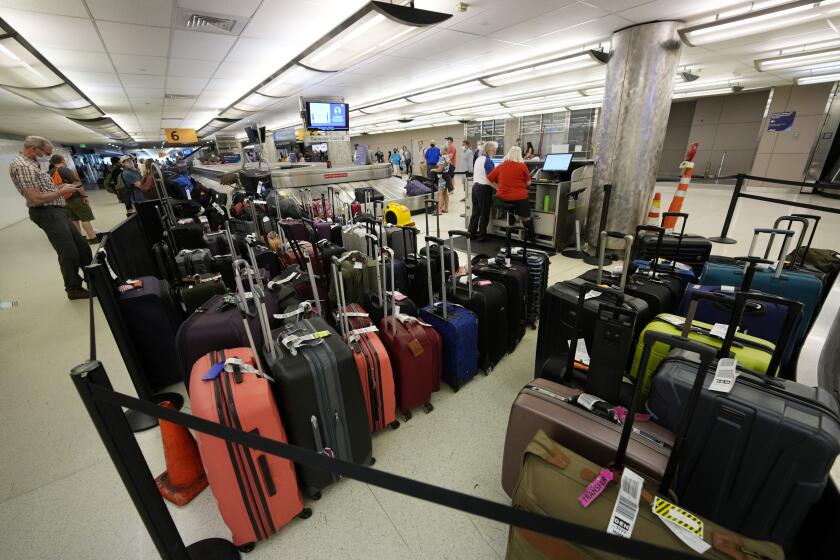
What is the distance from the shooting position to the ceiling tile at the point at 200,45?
14.9 feet

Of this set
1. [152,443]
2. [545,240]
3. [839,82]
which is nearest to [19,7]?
[152,443]

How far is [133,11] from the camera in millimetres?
3676

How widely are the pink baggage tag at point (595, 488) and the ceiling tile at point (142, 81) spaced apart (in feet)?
29.9

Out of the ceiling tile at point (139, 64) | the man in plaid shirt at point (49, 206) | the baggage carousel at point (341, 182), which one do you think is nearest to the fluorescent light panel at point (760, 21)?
the baggage carousel at point (341, 182)

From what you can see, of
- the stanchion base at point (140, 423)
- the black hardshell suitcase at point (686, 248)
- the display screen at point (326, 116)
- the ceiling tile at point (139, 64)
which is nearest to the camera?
the stanchion base at point (140, 423)

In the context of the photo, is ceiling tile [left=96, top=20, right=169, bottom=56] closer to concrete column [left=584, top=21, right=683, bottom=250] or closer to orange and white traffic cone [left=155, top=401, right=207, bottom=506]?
orange and white traffic cone [left=155, top=401, right=207, bottom=506]

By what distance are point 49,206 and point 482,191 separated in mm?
5489

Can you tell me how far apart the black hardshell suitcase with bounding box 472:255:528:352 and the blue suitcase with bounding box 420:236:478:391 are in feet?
1.48

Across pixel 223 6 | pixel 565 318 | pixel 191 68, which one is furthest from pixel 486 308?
pixel 191 68

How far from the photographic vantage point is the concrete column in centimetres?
434

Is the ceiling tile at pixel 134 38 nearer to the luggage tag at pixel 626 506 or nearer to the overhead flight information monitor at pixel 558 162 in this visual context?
the overhead flight information monitor at pixel 558 162

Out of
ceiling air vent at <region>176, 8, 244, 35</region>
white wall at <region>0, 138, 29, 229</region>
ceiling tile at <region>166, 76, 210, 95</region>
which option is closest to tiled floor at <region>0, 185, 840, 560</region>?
ceiling air vent at <region>176, 8, 244, 35</region>

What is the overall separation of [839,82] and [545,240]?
12.4 m

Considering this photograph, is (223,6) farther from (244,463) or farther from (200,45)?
(244,463)
